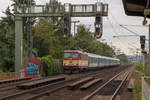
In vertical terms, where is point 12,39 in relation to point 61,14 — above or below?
below

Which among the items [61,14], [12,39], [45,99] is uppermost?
[61,14]

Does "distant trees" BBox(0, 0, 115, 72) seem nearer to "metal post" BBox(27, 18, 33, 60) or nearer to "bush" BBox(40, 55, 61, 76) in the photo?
"bush" BBox(40, 55, 61, 76)

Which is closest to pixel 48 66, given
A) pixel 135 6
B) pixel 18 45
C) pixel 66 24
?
pixel 18 45

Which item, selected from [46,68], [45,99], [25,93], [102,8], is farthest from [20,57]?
[45,99]

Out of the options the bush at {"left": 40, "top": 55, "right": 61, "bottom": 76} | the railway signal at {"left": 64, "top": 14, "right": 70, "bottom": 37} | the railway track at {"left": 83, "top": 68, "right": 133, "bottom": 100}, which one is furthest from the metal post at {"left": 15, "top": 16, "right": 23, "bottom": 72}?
the railway track at {"left": 83, "top": 68, "right": 133, "bottom": 100}

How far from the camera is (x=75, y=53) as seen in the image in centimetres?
3331

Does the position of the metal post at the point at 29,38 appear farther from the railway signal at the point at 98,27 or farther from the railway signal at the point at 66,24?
the railway signal at the point at 98,27

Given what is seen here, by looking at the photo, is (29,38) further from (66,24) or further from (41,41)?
(41,41)

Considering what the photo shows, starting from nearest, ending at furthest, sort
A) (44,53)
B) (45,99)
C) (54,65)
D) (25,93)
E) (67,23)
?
(45,99) → (25,93) → (67,23) → (54,65) → (44,53)

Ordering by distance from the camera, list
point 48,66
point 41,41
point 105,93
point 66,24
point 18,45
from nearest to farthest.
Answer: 1. point 105,93
2. point 66,24
3. point 18,45
4. point 48,66
5. point 41,41

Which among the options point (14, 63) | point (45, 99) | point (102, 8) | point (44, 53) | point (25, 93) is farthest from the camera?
point (44, 53)

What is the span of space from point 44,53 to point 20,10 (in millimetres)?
16982

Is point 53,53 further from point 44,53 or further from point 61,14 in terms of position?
point 61,14

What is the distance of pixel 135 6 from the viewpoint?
1012cm
